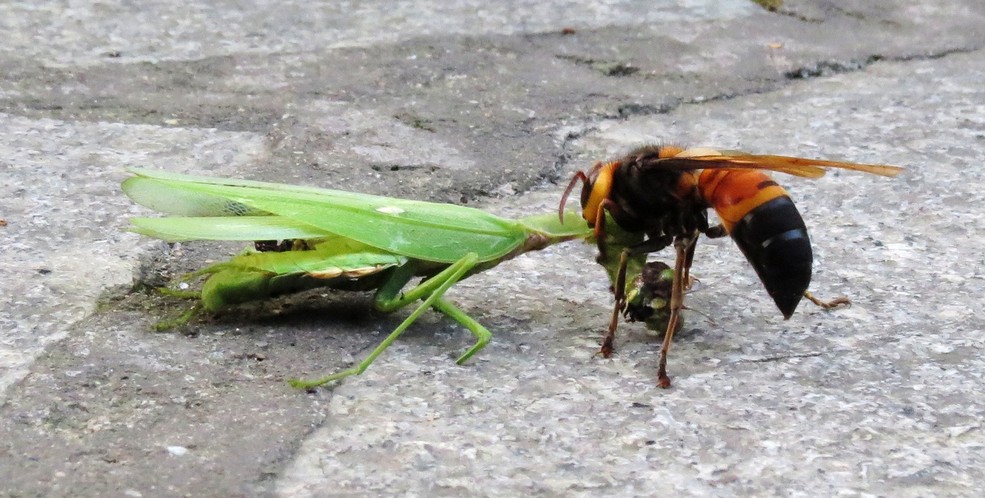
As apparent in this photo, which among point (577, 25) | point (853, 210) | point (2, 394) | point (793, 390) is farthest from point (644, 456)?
point (577, 25)

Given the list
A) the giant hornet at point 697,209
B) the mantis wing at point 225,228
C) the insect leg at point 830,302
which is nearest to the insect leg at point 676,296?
the giant hornet at point 697,209

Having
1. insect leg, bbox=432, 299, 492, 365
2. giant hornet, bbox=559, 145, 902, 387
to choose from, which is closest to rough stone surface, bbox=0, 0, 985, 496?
insect leg, bbox=432, 299, 492, 365

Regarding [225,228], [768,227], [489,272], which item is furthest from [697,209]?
[225,228]

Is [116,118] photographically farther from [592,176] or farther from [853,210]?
[853,210]

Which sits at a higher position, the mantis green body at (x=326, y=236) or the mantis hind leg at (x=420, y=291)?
the mantis green body at (x=326, y=236)

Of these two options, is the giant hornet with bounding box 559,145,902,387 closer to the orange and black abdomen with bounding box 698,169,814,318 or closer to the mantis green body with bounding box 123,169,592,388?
the orange and black abdomen with bounding box 698,169,814,318

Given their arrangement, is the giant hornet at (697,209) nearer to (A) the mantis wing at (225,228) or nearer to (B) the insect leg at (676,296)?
(B) the insect leg at (676,296)

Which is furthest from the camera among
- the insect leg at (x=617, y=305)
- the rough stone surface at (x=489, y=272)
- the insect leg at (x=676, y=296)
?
the insect leg at (x=617, y=305)
